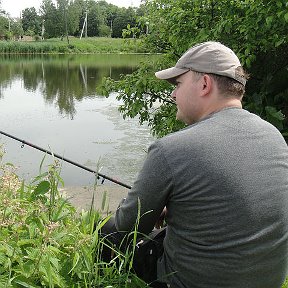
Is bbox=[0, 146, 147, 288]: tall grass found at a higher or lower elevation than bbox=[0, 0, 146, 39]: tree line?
lower

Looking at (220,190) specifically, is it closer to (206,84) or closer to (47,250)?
(206,84)

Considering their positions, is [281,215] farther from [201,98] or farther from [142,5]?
[142,5]

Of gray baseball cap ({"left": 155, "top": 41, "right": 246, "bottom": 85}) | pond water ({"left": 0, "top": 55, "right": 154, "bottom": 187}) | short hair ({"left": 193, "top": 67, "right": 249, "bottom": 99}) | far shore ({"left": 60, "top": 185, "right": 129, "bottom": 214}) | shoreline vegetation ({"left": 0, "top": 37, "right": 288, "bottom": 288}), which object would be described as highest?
gray baseball cap ({"left": 155, "top": 41, "right": 246, "bottom": 85})

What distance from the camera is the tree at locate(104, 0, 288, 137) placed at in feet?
13.5

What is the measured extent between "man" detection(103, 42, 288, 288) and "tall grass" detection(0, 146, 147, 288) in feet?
1.00

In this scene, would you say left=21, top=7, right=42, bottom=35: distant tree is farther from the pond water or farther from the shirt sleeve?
the shirt sleeve

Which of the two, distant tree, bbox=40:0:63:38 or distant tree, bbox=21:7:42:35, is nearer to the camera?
distant tree, bbox=40:0:63:38

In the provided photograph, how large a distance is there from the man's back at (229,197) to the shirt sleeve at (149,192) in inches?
0.4

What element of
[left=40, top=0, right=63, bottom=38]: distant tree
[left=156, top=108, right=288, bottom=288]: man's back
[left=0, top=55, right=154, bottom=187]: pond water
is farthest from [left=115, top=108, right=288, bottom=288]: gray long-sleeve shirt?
[left=40, top=0, right=63, bottom=38]: distant tree

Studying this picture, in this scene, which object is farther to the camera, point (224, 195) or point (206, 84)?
point (206, 84)

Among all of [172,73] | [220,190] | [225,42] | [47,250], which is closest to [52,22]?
[225,42]

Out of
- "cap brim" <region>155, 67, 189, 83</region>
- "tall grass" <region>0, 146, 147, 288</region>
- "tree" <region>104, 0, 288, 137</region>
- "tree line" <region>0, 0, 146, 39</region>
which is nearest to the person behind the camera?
"tall grass" <region>0, 146, 147, 288</region>

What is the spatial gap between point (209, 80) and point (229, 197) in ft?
1.59

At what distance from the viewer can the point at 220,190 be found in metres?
1.55
